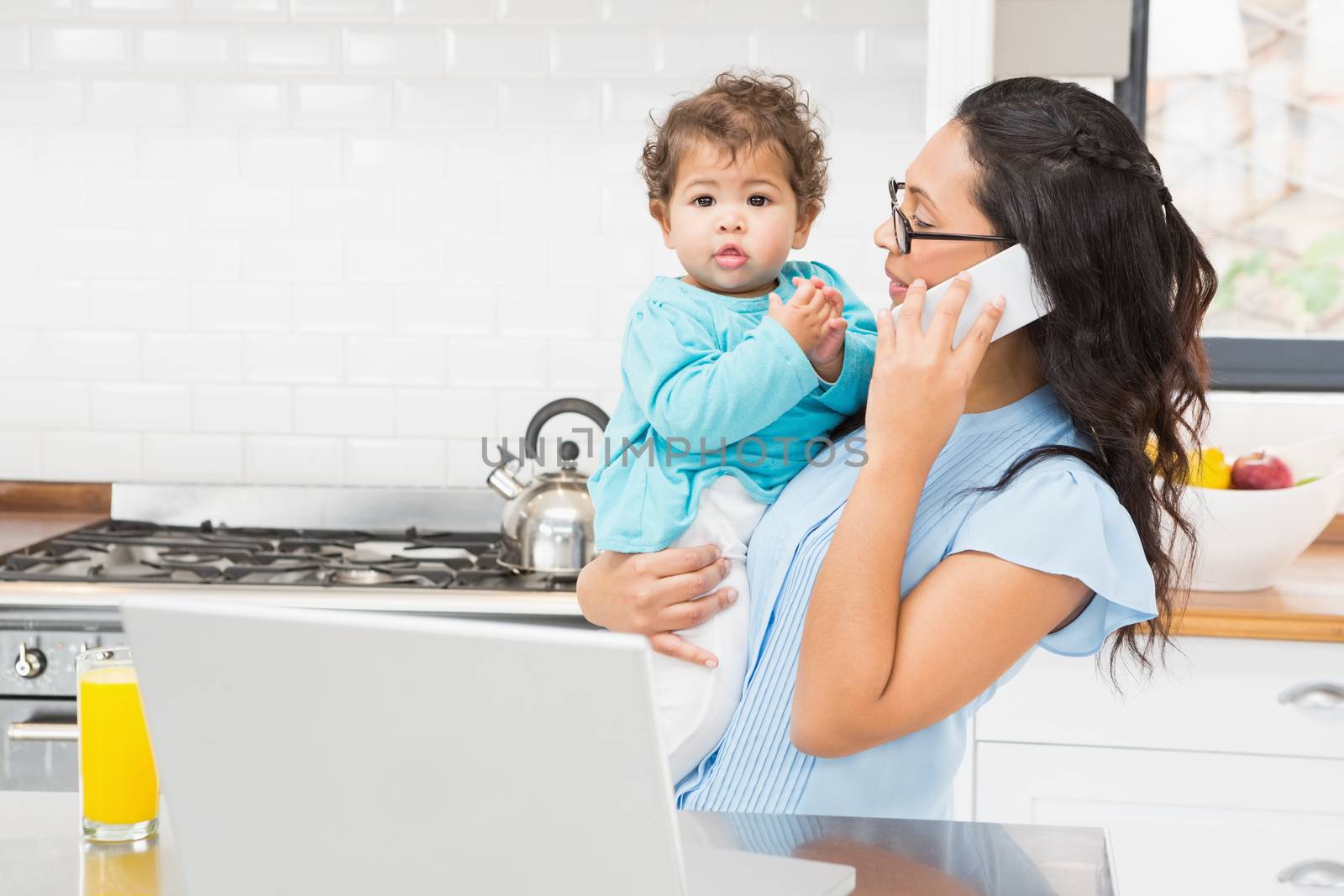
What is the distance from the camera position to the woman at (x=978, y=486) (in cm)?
117

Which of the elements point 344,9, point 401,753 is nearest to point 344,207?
point 344,9

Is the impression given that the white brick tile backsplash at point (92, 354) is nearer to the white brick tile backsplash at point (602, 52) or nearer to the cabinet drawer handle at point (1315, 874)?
the white brick tile backsplash at point (602, 52)

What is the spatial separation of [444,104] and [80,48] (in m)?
0.80

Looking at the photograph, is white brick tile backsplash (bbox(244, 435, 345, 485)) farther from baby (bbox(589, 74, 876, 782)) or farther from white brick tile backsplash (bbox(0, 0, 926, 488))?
baby (bbox(589, 74, 876, 782))

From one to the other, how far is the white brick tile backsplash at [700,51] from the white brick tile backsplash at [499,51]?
0.25m

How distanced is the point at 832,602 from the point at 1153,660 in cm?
121

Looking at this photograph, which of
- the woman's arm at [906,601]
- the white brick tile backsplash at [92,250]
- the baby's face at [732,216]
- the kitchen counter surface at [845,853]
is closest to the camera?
the kitchen counter surface at [845,853]

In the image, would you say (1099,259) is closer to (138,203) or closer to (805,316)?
(805,316)

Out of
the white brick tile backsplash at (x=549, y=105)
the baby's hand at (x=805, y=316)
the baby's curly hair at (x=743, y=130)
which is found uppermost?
the white brick tile backsplash at (x=549, y=105)

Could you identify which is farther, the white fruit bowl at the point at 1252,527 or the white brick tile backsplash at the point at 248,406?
the white brick tile backsplash at the point at 248,406

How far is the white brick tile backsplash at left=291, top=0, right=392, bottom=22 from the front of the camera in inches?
112

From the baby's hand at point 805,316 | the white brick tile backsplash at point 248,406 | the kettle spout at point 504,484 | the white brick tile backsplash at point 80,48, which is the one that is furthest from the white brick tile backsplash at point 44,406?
the baby's hand at point 805,316

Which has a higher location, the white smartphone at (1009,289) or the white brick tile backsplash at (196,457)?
the white smartphone at (1009,289)

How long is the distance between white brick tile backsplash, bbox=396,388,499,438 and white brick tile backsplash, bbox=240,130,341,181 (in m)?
0.51
